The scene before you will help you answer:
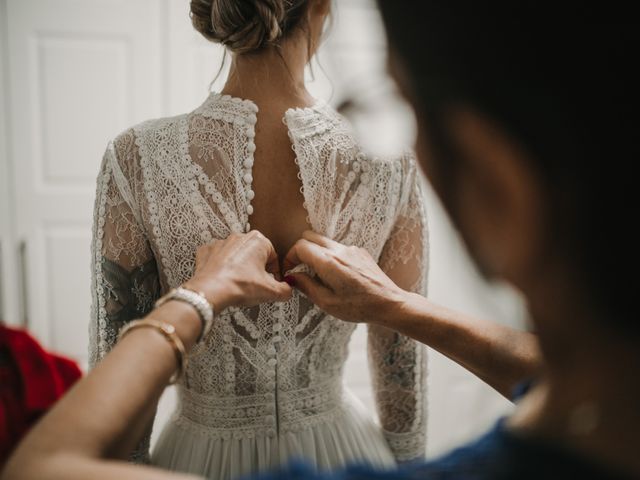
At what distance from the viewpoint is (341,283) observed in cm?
74

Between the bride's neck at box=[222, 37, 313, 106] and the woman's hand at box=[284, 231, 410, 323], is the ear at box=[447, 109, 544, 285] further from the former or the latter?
the bride's neck at box=[222, 37, 313, 106]

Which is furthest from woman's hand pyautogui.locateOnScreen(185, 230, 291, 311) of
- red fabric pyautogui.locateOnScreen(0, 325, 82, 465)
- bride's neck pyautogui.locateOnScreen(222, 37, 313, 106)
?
red fabric pyautogui.locateOnScreen(0, 325, 82, 465)

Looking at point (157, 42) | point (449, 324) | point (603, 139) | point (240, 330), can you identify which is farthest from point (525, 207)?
point (157, 42)

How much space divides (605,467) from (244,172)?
0.61 m

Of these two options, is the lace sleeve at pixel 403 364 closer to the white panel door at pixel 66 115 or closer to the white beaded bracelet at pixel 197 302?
the white beaded bracelet at pixel 197 302

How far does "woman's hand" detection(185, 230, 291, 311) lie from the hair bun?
29 centimetres

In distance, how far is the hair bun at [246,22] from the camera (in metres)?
0.72

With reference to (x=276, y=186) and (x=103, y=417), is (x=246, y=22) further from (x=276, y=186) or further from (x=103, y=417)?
(x=103, y=417)


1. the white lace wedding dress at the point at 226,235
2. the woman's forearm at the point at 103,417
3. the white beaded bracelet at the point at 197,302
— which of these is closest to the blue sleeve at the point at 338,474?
the woman's forearm at the point at 103,417

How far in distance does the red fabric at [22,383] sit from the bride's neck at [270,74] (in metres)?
0.95

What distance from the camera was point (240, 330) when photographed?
81 cm

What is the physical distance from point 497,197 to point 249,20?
0.55 m

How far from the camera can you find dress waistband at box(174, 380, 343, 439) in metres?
0.86

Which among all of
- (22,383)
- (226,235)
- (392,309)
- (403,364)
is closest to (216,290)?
(226,235)
